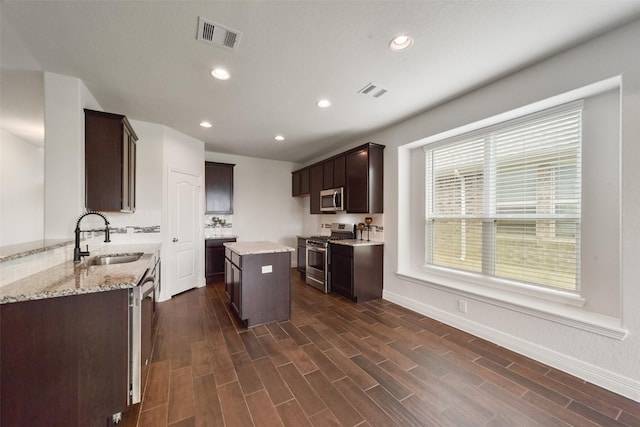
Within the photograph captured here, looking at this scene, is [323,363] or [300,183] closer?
[323,363]

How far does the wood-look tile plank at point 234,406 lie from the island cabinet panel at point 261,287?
1010 mm

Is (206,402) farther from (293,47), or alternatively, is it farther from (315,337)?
(293,47)

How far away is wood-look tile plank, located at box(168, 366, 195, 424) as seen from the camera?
160 centimetres

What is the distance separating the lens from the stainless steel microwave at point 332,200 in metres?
4.38

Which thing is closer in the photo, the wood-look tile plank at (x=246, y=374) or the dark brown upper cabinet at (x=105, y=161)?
the wood-look tile plank at (x=246, y=374)

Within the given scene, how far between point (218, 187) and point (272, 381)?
13.6 feet

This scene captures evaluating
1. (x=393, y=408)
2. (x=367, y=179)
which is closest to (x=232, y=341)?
(x=393, y=408)

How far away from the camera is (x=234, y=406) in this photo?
1.67 meters

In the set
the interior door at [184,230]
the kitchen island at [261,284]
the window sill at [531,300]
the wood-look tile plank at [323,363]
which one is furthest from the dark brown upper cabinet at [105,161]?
the window sill at [531,300]

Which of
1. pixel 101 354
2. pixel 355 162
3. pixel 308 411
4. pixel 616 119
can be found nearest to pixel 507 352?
pixel 308 411

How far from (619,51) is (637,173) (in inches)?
36.2

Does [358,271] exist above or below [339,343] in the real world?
above

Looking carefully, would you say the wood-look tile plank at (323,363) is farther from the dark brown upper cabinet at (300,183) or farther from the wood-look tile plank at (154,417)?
the dark brown upper cabinet at (300,183)

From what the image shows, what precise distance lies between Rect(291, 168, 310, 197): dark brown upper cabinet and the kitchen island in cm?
272
